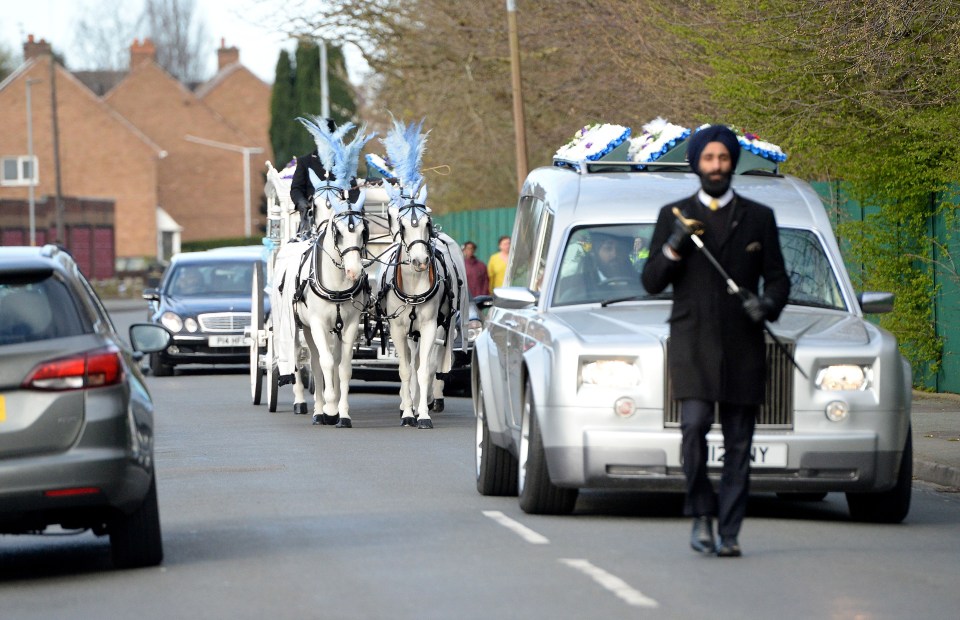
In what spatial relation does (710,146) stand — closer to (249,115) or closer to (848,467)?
(848,467)

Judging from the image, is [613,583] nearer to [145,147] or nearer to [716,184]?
[716,184]

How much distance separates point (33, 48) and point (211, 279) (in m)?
72.0

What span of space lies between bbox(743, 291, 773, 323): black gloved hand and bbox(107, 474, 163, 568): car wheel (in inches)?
114

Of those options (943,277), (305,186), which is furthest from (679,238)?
(943,277)

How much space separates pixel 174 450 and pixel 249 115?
9061cm

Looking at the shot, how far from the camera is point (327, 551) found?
9.52 m

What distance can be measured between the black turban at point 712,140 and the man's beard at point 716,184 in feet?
0.18

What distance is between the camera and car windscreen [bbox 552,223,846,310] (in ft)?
36.5

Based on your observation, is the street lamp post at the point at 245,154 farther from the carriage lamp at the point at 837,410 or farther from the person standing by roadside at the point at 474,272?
the carriage lamp at the point at 837,410

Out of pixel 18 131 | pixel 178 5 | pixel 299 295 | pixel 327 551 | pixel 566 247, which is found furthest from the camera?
pixel 178 5

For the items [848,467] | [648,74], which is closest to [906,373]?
[848,467]

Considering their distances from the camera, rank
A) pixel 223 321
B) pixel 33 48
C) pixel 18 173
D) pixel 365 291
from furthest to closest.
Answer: pixel 33 48 → pixel 18 173 → pixel 223 321 → pixel 365 291

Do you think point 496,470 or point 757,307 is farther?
point 496,470

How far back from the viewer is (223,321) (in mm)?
27453
